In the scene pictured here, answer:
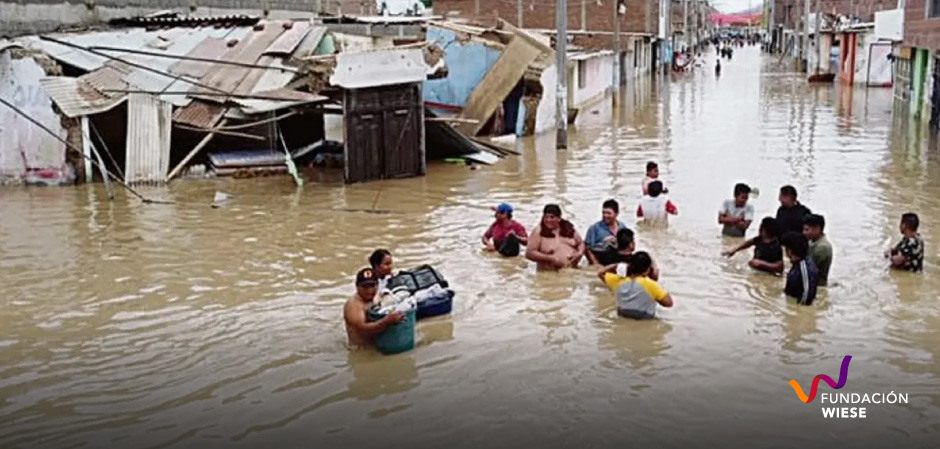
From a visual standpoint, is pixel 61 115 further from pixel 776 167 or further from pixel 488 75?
pixel 776 167

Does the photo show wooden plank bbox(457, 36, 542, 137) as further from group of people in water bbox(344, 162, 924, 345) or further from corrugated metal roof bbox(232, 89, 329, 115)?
group of people in water bbox(344, 162, 924, 345)

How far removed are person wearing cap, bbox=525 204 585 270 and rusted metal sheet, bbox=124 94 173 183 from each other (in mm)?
9255

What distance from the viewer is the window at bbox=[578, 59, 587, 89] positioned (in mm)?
35672

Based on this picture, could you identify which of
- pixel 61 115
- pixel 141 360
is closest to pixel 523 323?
pixel 141 360

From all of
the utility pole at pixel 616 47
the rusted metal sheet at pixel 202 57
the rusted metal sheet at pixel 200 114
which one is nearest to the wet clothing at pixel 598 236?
the rusted metal sheet at pixel 200 114

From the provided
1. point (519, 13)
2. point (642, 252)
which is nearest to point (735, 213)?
point (642, 252)

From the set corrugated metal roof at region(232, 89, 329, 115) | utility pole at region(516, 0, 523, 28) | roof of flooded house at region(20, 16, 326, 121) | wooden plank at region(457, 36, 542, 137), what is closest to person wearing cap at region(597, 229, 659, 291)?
corrugated metal roof at region(232, 89, 329, 115)

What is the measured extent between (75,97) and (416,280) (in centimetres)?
1097

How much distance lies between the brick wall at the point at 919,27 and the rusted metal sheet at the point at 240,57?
17.4 meters

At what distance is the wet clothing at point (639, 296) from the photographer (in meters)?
8.80

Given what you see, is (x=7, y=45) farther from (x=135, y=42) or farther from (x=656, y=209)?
(x=656, y=209)

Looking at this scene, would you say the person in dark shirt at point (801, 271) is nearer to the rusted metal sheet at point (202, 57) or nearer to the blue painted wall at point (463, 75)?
the rusted metal sheet at point (202, 57)

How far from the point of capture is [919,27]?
27.7 metres

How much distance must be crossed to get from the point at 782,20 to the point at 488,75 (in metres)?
88.3
